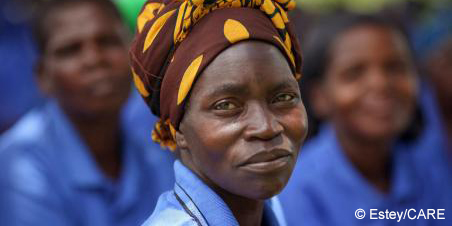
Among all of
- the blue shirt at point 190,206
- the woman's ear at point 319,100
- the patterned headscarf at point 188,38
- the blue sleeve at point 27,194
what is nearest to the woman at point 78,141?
the blue sleeve at point 27,194

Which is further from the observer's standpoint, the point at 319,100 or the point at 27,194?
the point at 319,100

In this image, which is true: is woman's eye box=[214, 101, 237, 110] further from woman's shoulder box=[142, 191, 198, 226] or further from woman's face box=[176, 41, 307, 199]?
woman's shoulder box=[142, 191, 198, 226]

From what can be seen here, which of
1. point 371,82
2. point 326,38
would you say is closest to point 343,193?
point 371,82

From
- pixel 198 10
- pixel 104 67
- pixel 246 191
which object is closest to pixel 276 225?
pixel 246 191

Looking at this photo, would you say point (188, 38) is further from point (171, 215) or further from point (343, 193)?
point (343, 193)

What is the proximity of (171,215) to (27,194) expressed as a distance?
5.90 ft

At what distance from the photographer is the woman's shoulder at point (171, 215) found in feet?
5.77

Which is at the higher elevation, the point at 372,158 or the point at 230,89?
the point at 230,89

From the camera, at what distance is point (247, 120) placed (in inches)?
69.5

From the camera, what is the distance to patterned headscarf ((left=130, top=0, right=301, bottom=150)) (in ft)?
5.88

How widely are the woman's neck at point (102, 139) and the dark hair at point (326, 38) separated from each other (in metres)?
0.95

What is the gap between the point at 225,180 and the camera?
5.94 ft
